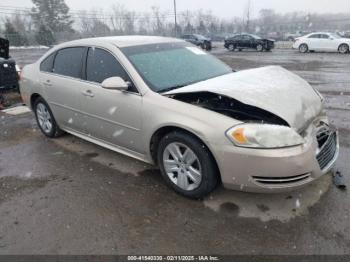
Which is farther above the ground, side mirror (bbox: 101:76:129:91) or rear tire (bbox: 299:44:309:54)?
side mirror (bbox: 101:76:129:91)

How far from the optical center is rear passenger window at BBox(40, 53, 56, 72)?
5025 mm

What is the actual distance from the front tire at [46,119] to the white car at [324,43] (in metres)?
21.7

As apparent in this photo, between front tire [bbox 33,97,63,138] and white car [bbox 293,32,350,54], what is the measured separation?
855 inches

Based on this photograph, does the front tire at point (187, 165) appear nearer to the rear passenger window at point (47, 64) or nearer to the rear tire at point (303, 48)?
the rear passenger window at point (47, 64)

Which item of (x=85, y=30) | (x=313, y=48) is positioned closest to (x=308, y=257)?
(x=313, y=48)

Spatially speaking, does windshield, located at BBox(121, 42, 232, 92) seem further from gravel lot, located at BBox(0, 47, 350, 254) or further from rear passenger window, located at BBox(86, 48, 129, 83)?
gravel lot, located at BBox(0, 47, 350, 254)

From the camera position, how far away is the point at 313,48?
23344mm

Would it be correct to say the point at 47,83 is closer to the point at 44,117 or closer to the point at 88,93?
the point at 44,117

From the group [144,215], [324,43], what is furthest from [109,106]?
[324,43]

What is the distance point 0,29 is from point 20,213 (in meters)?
49.7

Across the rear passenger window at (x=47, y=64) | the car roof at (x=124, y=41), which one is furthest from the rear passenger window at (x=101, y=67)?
the rear passenger window at (x=47, y=64)

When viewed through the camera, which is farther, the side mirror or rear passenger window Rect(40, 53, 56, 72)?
rear passenger window Rect(40, 53, 56, 72)

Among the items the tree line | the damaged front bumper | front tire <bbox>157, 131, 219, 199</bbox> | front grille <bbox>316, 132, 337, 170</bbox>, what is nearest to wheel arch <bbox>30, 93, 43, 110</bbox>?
front tire <bbox>157, 131, 219, 199</bbox>

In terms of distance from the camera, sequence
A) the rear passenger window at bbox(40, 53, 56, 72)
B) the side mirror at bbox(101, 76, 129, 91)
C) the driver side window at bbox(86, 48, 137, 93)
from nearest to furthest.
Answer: the side mirror at bbox(101, 76, 129, 91), the driver side window at bbox(86, 48, 137, 93), the rear passenger window at bbox(40, 53, 56, 72)
